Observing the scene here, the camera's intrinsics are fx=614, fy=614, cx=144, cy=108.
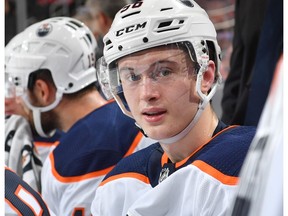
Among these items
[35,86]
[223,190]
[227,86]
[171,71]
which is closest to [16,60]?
[35,86]

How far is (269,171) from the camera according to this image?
0.44 meters

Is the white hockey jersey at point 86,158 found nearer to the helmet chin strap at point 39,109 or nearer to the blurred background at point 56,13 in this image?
the helmet chin strap at point 39,109

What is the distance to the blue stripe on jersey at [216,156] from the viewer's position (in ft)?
3.81

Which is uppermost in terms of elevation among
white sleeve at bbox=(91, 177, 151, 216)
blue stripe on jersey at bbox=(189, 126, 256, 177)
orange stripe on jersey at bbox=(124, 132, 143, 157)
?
blue stripe on jersey at bbox=(189, 126, 256, 177)

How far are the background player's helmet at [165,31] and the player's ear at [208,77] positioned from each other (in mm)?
14

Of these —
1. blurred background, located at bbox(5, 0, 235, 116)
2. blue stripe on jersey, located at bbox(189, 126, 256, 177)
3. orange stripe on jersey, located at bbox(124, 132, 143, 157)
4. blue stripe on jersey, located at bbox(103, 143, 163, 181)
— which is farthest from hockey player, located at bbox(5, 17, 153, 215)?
blurred background, located at bbox(5, 0, 235, 116)

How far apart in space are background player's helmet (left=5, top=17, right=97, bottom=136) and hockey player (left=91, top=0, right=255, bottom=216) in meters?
0.89

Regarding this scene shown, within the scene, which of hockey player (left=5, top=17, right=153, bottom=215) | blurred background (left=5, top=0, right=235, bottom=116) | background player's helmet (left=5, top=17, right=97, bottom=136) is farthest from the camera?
blurred background (left=5, top=0, right=235, bottom=116)

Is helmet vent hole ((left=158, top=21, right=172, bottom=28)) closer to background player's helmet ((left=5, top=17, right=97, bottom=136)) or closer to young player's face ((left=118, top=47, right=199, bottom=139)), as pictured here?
young player's face ((left=118, top=47, right=199, bottom=139))

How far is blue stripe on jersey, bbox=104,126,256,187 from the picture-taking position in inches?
45.7

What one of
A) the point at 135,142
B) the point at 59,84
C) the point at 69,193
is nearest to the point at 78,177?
the point at 69,193

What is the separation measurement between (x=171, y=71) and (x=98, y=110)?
0.82m

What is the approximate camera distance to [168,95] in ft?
4.15

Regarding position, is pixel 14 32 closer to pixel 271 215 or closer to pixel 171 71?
pixel 171 71
